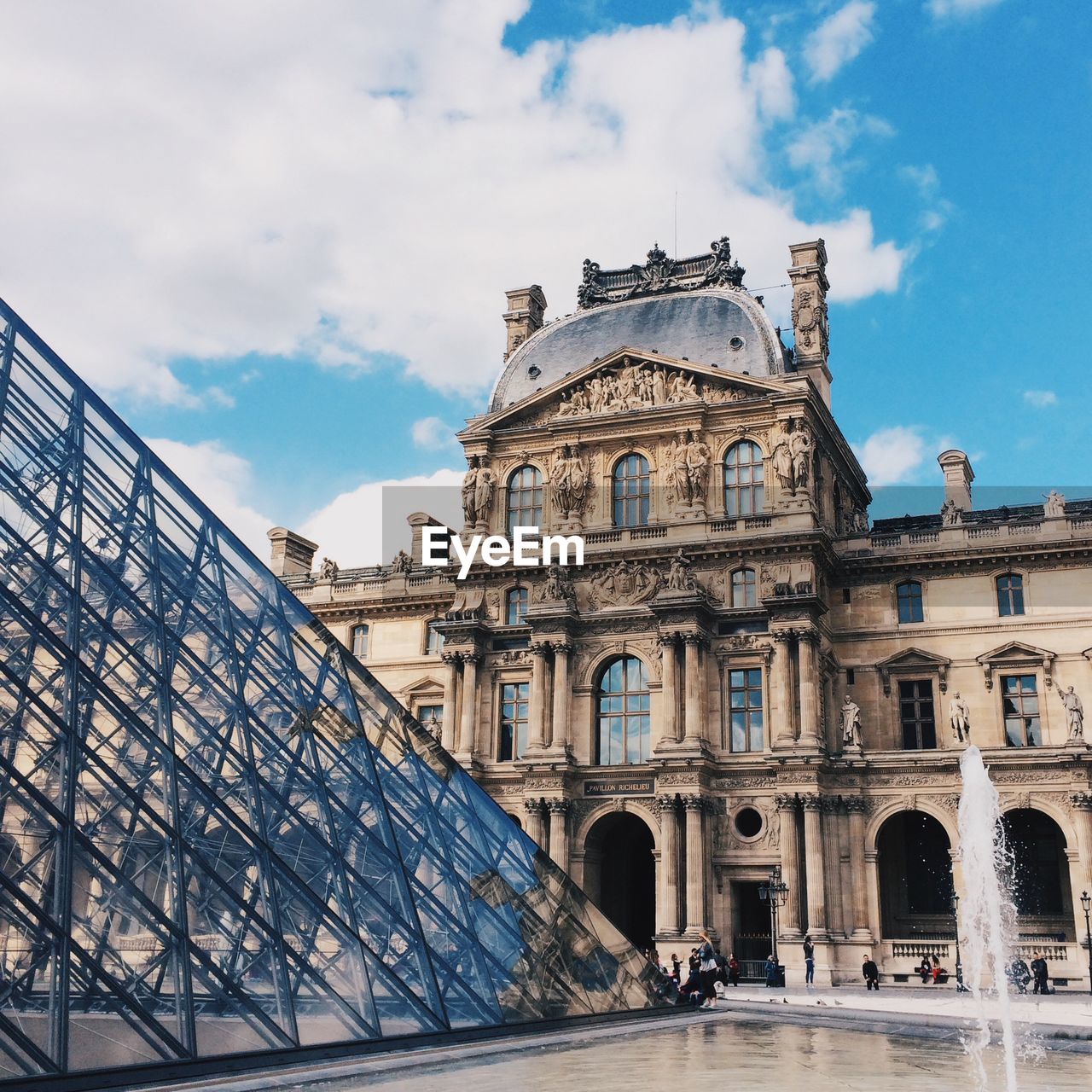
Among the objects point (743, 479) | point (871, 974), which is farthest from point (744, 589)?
point (871, 974)

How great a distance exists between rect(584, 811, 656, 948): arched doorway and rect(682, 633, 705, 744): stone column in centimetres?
361

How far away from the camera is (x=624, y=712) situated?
36.0 m

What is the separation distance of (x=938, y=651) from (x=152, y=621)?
27.0 m

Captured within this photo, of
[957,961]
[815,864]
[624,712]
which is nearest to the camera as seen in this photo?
[957,961]

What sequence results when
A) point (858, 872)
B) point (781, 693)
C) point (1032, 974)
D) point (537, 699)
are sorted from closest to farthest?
1. point (1032, 974)
2. point (858, 872)
3. point (781, 693)
4. point (537, 699)

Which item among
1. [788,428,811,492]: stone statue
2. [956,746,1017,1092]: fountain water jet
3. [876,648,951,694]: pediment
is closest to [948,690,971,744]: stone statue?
[956,746,1017,1092]: fountain water jet

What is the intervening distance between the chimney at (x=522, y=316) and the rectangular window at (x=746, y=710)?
1533 cm

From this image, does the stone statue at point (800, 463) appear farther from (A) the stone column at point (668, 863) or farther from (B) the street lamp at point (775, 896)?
(B) the street lamp at point (775, 896)

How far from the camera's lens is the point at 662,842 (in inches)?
1323

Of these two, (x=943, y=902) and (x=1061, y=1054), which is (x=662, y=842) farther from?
(x=1061, y=1054)

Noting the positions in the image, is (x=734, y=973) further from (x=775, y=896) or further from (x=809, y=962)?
(x=775, y=896)

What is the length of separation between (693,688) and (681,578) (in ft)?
10.4

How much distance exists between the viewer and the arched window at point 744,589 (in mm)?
35531

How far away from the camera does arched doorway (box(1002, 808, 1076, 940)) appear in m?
32.4
